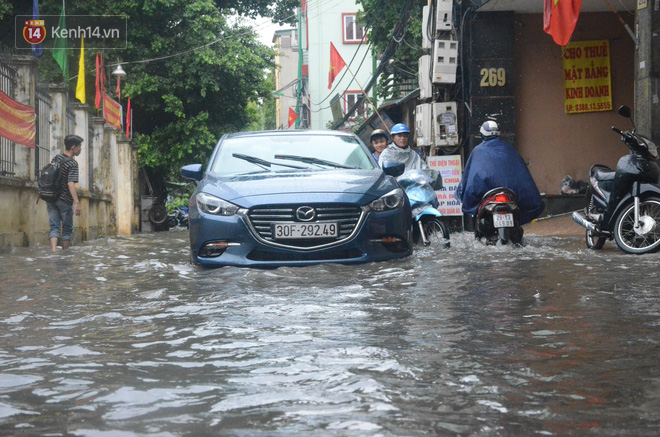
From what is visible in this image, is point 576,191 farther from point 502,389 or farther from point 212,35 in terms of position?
point 212,35

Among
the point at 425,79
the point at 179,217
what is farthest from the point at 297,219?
the point at 179,217

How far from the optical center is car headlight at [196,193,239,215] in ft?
25.4

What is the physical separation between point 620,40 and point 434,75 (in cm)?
337

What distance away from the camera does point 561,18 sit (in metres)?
13.2

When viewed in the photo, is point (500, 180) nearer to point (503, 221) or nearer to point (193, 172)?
point (503, 221)

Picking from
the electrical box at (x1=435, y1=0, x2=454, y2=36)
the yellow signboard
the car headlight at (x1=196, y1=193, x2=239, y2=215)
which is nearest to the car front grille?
the car headlight at (x1=196, y1=193, x2=239, y2=215)

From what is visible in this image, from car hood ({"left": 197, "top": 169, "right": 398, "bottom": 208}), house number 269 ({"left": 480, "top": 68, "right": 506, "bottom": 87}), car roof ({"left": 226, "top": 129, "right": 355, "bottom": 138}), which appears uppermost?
house number 269 ({"left": 480, "top": 68, "right": 506, "bottom": 87})

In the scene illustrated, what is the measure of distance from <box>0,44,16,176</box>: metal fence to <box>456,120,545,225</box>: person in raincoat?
686 cm

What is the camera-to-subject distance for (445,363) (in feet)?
12.8

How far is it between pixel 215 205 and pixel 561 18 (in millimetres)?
7424

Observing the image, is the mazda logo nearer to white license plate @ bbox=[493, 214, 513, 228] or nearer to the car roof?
the car roof

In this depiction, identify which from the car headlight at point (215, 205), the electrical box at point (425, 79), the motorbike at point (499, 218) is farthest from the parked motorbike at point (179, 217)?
the car headlight at point (215, 205)

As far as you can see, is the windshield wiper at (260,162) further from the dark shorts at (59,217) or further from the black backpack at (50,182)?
the dark shorts at (59,217)

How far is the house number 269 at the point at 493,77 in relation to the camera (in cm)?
1655
